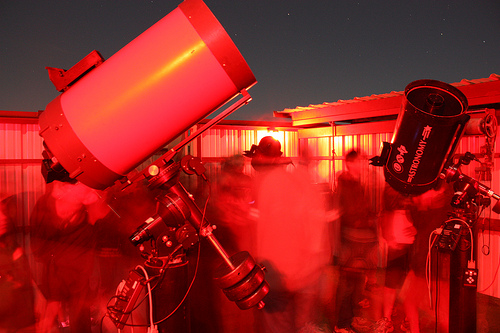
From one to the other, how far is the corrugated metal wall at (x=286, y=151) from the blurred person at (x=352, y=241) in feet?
5.29

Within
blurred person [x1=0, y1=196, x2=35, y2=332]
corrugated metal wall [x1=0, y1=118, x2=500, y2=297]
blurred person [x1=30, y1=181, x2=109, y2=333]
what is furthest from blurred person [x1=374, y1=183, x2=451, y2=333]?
blurred person [x1=0, y1=196, x2=35, y2=332]

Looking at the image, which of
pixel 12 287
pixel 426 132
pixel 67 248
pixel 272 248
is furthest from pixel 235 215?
pixel 12 287

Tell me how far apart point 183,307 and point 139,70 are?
1365mm

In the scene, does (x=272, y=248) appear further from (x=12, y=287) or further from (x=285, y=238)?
(x=12, y=287)

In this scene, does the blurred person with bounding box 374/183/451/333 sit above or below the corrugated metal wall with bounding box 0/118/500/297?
below

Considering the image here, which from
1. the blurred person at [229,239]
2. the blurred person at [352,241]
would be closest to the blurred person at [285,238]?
the blurred person at [229,239]

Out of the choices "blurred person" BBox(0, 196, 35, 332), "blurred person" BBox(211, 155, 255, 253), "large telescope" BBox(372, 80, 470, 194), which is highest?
"large telescope" BBox(372, 80, 470, 194)

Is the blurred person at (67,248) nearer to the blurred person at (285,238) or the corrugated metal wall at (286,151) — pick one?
the blurred person at (285,238)

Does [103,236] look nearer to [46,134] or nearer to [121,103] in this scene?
[46,134]

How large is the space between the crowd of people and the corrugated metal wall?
1.23m

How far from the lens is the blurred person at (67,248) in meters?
3.35

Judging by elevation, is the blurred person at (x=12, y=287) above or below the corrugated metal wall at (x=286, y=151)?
Answer: below

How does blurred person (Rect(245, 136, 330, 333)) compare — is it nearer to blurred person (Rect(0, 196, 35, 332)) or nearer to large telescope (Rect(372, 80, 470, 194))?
large telescope (Rect(372, 80, 470, 194))

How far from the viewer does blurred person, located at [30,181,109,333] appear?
335 centimetres
